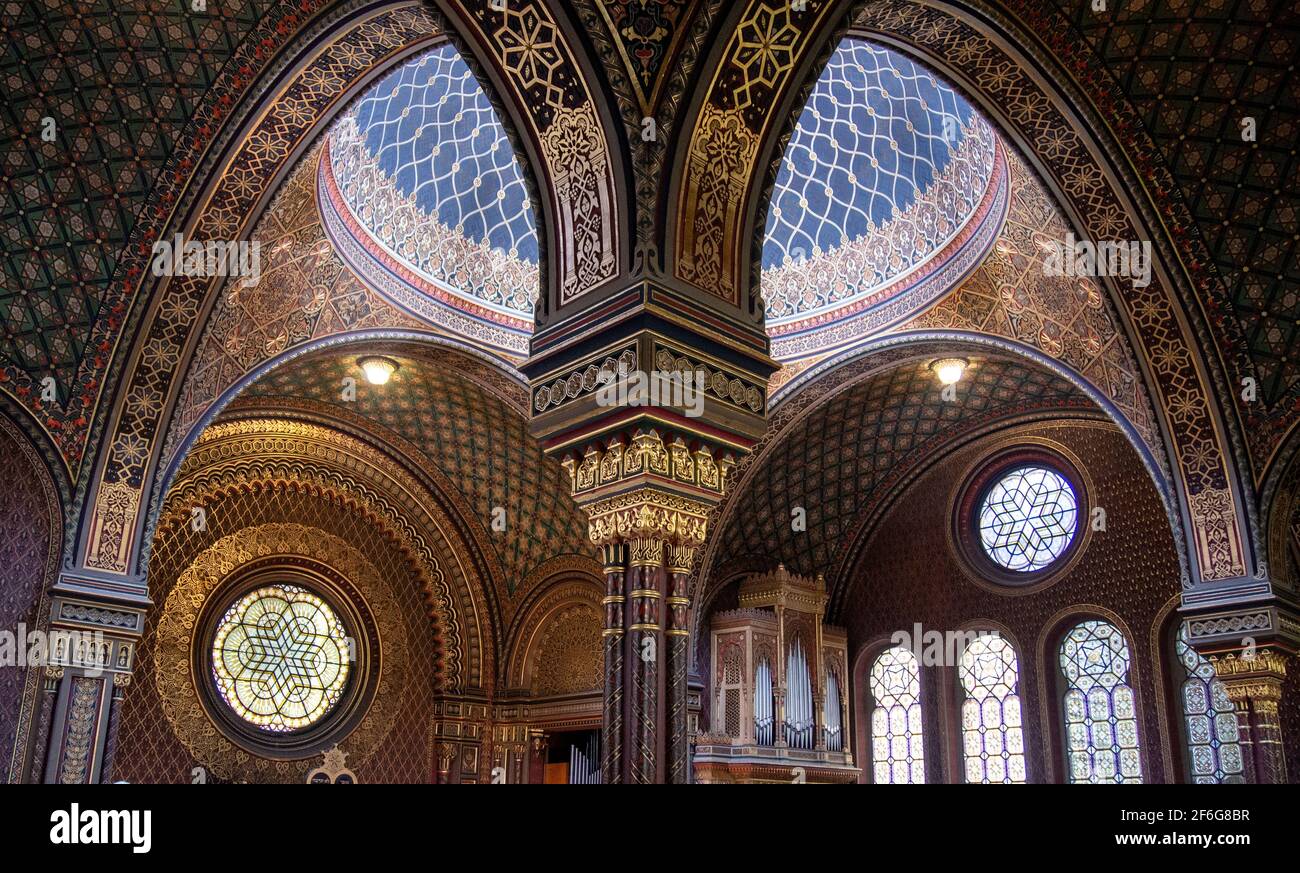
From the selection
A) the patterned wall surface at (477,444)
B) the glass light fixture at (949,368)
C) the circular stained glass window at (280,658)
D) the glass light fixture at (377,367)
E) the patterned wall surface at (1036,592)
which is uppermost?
the glass light fixture at (949,368)

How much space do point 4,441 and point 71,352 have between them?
121 centimetres

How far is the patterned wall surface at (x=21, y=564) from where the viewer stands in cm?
982

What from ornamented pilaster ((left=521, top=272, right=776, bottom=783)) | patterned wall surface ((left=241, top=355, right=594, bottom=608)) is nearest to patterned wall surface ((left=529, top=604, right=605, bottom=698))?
patterned wall surface ((left=241, top=355, right=594, bottom=608))

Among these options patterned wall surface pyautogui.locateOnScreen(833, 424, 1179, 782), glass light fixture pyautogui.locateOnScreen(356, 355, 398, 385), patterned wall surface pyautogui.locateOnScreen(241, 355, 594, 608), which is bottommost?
patterned wall surface pyautogui.locateOnScreen(833, 424, 1179, 782)

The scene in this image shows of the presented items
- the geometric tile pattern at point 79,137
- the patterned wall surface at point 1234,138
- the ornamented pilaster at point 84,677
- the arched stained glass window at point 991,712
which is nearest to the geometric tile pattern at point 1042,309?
the patterned wall surface at point 1234,138

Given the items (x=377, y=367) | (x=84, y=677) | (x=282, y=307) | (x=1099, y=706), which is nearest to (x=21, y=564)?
(x=84, y=677)

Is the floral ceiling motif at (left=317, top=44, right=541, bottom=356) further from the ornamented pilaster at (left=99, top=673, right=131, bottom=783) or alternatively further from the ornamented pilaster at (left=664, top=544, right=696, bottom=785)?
the ornamented pilaster at (left=664, top=544, right=696, bottom=785)

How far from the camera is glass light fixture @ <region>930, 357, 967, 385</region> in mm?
14847

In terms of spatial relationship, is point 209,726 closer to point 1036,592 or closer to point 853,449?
point 853,449

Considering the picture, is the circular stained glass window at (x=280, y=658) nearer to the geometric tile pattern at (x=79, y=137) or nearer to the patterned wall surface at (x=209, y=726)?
the patterned wall surface at (x=209, y=726)

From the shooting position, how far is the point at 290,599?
51.3 ft

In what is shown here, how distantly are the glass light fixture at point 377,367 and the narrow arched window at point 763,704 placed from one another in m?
6.50

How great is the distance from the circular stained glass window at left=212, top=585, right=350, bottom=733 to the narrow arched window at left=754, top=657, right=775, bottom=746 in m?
5.78
